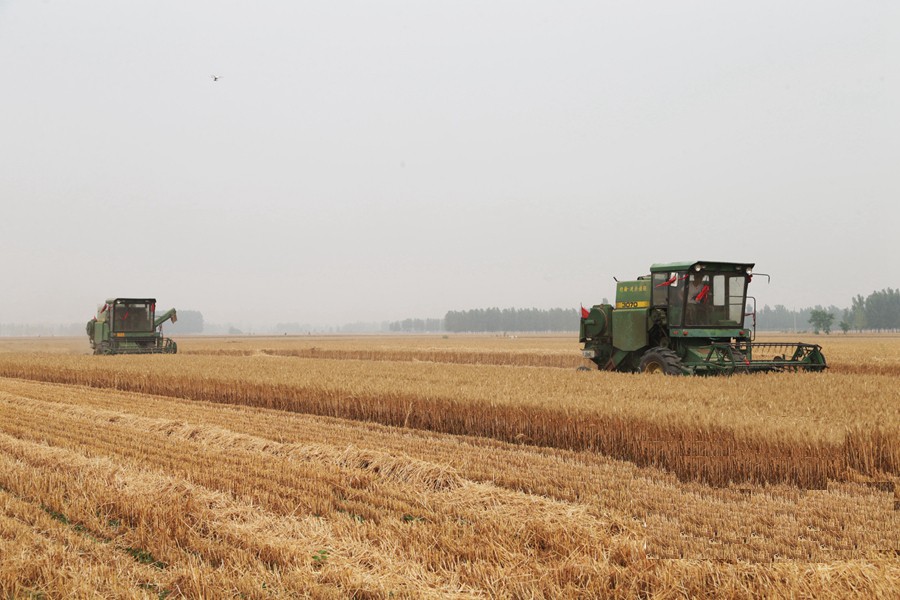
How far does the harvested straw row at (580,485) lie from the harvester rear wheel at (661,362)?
242 inches

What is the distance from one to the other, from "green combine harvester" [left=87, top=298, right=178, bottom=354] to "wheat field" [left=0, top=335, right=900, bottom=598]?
17.7m

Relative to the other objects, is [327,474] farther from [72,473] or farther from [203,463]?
[72,473]

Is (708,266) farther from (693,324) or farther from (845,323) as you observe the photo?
(845,323)

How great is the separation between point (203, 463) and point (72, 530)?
7.39 feet

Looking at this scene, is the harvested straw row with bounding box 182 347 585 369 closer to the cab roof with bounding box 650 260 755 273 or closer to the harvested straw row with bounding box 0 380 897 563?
the cab roof with bounding box 650 260 755 273

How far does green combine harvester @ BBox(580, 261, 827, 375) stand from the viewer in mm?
14000

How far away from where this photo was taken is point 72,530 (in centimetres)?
529

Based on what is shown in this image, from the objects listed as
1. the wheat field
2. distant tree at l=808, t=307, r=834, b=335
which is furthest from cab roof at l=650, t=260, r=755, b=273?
distant tree at l=808, t=307, r=834, b=335

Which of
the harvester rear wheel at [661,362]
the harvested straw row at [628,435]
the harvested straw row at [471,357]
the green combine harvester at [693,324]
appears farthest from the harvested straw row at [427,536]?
the harvested straw row at [471,357]

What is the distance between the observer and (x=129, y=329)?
29297 millimetres

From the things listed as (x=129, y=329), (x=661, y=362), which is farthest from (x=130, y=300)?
(x=661, y=362)

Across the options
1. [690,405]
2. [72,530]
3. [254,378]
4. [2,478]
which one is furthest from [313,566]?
[254,378]

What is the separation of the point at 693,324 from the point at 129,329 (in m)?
24.0

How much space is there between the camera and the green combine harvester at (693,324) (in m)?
14.0
